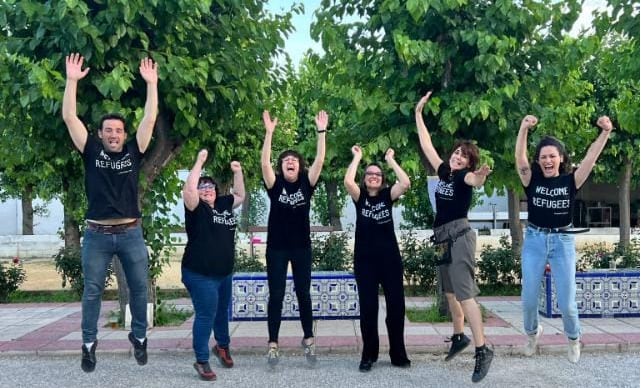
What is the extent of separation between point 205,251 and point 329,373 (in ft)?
5.70

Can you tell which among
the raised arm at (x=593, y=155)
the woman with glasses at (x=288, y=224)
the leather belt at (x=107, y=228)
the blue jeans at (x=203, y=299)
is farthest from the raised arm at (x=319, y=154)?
the raised arm at (x=593, y=155)

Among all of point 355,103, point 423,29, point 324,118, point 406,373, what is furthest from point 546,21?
point 406,373

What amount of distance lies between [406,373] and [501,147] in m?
3.49

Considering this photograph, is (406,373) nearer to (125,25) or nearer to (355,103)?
(355,103)

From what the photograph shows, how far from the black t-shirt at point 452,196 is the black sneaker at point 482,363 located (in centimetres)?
118

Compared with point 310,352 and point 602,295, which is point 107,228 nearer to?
point 310,352

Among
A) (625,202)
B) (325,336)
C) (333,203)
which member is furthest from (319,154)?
(333,203)

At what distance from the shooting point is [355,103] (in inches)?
277

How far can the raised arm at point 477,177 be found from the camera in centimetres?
482

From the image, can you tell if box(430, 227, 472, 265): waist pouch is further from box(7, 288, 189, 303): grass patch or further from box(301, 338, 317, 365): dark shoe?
box(7, 288, 189, 303): grass patch

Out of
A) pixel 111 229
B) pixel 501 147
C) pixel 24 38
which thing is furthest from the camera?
pixel 501 147

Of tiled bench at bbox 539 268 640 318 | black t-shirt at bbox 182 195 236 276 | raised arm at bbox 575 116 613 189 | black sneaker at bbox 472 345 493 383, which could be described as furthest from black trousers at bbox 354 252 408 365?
tiled bench at bbox 539 268 640 318

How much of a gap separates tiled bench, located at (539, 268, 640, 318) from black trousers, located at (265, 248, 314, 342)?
13.4ft

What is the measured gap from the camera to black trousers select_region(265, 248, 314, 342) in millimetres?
5488
